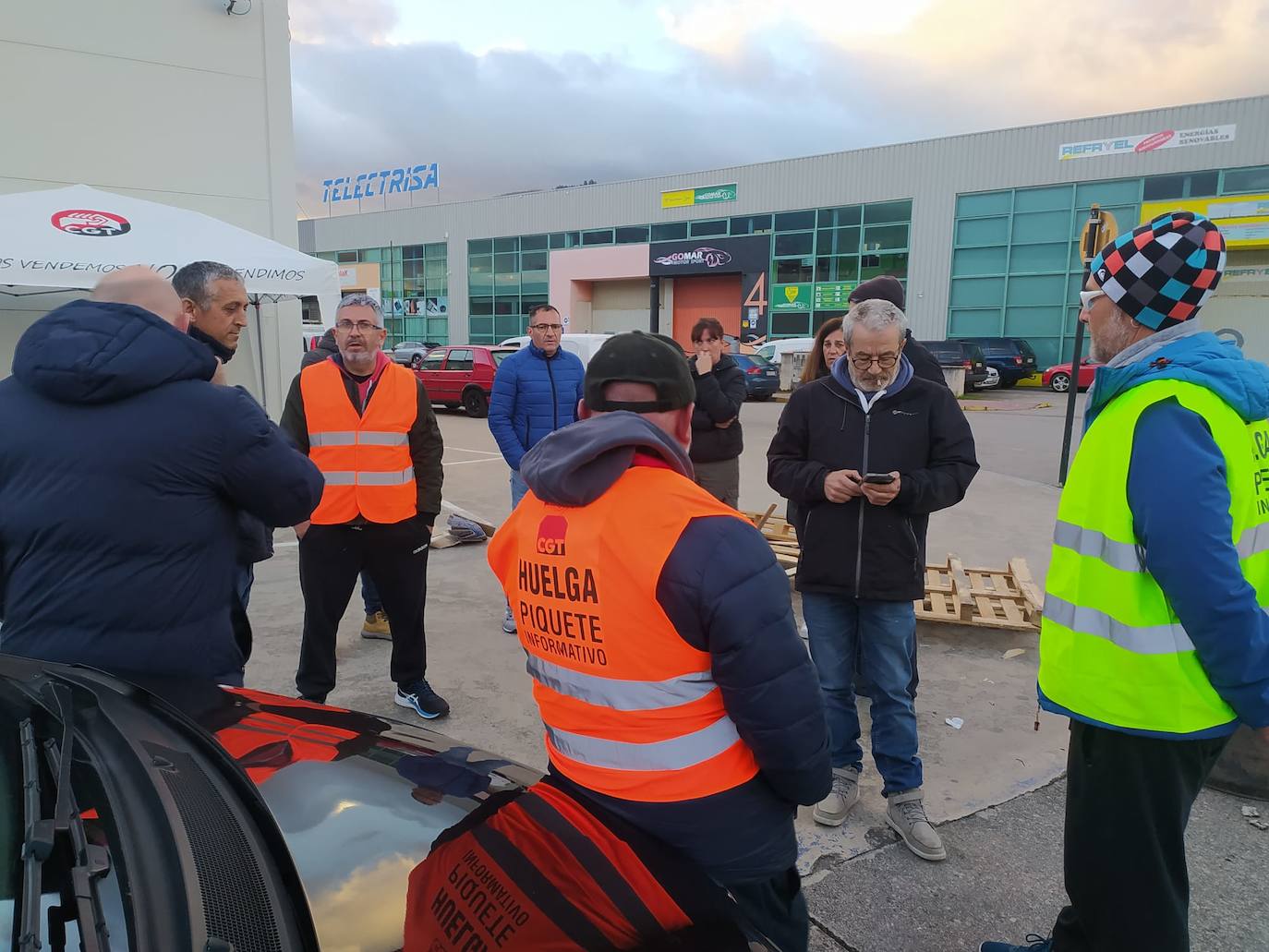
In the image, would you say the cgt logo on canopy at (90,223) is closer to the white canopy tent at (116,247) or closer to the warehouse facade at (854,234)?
the white canopy tent at (116,247)

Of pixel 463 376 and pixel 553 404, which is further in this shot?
pixel 463 376

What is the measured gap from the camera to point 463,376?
1764cm

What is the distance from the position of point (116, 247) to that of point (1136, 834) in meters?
7.31

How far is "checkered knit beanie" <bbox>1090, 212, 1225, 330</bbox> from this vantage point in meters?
1.75

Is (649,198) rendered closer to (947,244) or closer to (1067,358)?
(947,244)

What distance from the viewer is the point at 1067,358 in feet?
90.5

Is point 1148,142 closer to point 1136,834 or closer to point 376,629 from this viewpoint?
point 376,629

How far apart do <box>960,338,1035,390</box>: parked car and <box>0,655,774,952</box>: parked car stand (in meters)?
27.3

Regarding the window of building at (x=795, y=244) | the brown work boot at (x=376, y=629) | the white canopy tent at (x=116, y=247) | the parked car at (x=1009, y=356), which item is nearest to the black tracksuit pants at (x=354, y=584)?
the brown work boot at (x=376, y=629)

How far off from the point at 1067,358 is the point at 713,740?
99.8ft

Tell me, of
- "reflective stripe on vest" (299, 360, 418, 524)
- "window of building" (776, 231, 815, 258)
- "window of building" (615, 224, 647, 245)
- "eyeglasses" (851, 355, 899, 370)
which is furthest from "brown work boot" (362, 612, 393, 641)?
"window of building" (615, 224, 647, 245)

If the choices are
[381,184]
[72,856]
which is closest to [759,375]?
[72,856]

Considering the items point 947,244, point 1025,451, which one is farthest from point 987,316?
point 1025,451

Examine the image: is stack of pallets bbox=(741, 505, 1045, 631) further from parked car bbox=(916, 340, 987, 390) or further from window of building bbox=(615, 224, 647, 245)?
window of building bbox=(615, 224, 647, 245)
